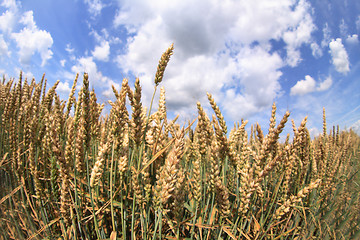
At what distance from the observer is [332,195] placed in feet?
8.73

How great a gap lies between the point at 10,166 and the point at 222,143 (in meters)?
A: 2.88

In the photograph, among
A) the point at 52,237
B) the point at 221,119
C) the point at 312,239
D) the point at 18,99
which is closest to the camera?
the point at 221,119

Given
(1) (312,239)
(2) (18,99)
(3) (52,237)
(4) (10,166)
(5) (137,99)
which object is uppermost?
(2) (18,99)

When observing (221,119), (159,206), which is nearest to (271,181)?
(221,119)

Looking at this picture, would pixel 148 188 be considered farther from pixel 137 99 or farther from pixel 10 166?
pixel 10 166

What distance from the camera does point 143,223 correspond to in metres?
1.36

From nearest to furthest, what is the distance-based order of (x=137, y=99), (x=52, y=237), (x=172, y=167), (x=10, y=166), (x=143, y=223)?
1. (x=172, y=167)
2. (x=137, y=99)
3. (x=143, y=223)
4. (x=52, y=237)
5. (x=10, y=166)

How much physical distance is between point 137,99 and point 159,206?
736mm

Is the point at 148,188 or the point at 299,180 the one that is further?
Answer: the point at 299,180

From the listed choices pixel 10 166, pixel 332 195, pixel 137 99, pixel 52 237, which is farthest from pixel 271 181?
pixel 10 166

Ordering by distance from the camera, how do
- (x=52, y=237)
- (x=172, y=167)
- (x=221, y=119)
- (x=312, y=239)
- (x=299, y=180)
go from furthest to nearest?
(x=299, y=180) < (x=312, y=239) < (x=52, y=237) < (x=221, y=119) < (x=172, y=167)

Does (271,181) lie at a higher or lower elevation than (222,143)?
lower

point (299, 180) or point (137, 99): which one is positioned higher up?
point (137, 99)

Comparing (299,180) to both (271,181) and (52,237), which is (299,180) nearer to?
(271,181)
